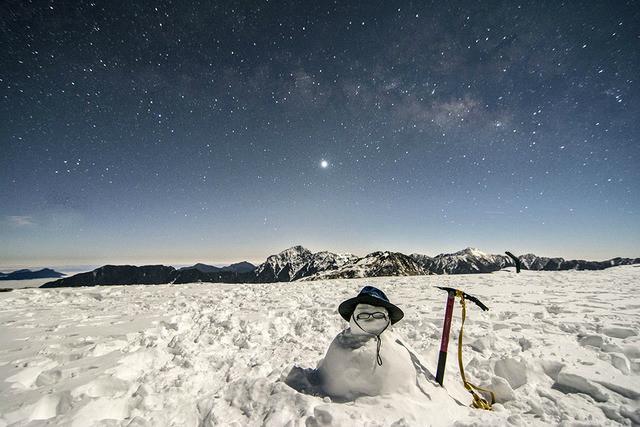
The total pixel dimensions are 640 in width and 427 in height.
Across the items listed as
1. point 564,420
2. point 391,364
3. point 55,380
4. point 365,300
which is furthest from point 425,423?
point 55,380

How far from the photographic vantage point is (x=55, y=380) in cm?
353

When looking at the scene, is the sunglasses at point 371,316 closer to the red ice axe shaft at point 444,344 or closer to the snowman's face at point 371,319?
the snowman's face at point 371,319

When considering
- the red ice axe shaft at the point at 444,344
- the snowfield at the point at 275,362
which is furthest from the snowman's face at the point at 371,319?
the red ice axe shaft at the point at 444,344

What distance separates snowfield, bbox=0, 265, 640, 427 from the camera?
268 centimetres

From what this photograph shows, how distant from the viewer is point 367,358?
Result: 2.94 metres

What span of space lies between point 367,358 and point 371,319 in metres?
0.38

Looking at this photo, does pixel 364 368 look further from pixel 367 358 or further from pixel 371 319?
pixel 371 319

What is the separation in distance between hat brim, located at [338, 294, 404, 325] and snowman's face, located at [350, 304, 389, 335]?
61 mm

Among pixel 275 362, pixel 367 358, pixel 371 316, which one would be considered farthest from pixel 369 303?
pixel 275 362

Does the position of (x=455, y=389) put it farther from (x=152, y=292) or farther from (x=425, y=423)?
(x=152, y=292)

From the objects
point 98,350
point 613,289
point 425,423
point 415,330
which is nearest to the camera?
point 425,423

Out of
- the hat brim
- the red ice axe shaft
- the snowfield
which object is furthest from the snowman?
the red ice axe shaft

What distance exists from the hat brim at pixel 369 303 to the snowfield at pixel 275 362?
0.70 metres

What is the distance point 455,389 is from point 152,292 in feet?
33.9
